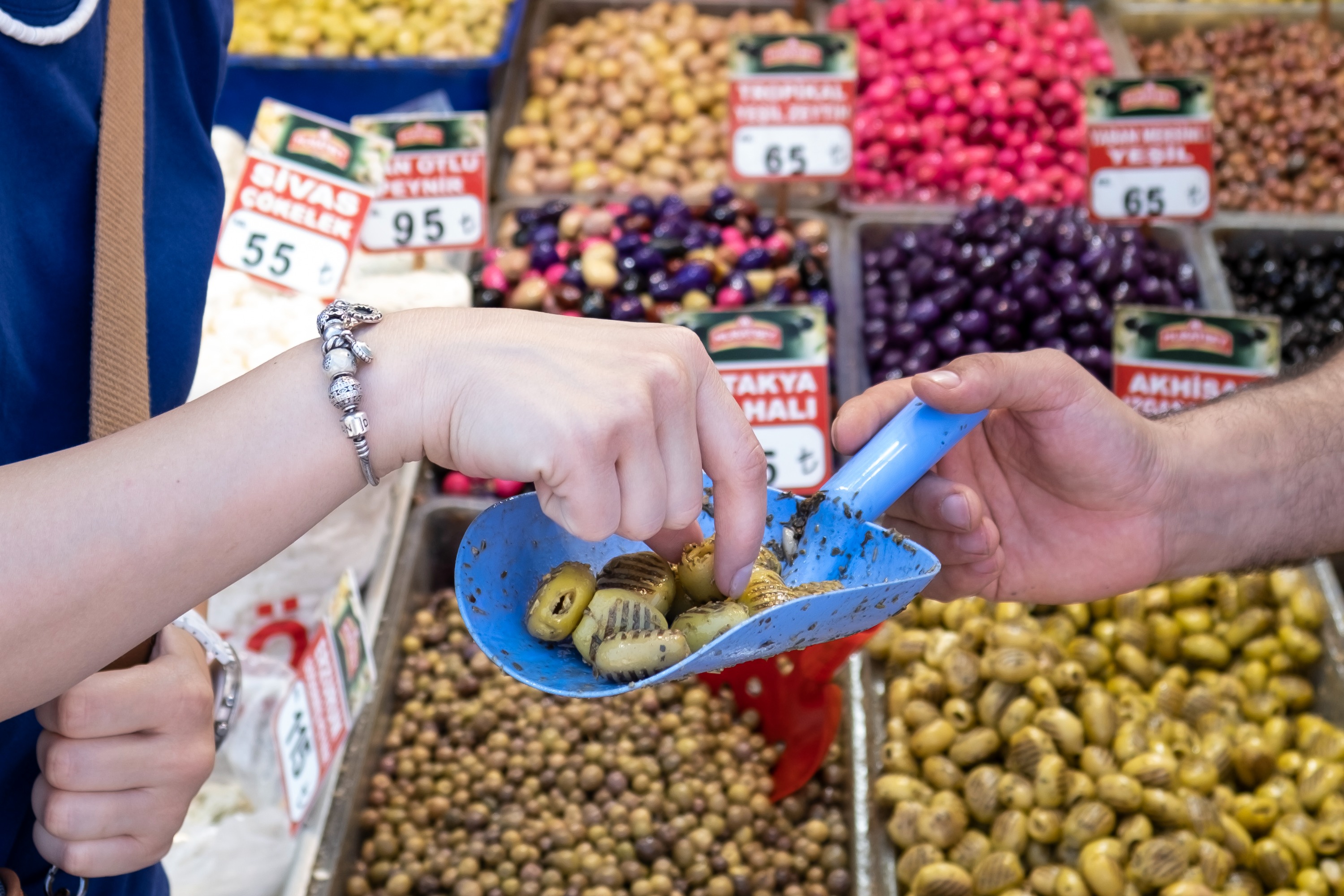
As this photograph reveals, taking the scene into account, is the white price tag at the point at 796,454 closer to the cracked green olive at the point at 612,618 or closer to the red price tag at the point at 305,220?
the red price tag at the point at 305,220

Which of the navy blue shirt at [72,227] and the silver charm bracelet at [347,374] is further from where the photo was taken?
the navy blue shirt at [72,227]

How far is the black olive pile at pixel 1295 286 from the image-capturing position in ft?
10.2

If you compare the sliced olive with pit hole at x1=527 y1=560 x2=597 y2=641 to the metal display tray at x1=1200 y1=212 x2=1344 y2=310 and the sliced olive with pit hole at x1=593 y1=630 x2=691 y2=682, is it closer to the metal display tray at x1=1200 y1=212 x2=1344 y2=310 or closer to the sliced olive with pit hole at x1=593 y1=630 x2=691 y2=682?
the sliced olive with pit hole at x1=593 y1=630 x2=691 y2=682

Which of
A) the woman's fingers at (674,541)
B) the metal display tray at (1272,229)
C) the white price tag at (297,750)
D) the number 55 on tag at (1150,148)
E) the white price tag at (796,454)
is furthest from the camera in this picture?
the metal display tray at (1272,229)

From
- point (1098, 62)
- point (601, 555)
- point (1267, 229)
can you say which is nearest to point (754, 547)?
point (601, 555)

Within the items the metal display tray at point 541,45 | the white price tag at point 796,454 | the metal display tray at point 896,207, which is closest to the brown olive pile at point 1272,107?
the metal display tray at point 896,207

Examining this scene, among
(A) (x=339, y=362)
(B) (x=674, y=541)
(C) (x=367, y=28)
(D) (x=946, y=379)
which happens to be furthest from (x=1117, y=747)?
(C) (x=367, y=28)

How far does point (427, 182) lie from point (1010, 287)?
1.55 m

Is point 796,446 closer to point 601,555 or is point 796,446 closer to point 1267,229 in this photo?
point 601,555

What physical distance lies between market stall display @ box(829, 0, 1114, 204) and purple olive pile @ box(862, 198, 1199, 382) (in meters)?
0.43

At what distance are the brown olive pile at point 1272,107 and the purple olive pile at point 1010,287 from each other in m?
0.71

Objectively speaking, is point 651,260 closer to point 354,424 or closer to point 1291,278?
point 1291,278

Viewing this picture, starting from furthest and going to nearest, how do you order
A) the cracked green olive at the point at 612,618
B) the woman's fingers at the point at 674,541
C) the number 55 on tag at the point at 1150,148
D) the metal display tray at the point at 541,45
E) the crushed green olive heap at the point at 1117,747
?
the metal display tray at the point at 541,45
the number 55 on tag at the point at 1150,148
the crushed green olive heap at the point at 1117,747
the woman's fingers at the point at 674,541
the cracked green olive at the point at 612,618

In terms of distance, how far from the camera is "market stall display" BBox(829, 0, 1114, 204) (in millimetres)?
3725
